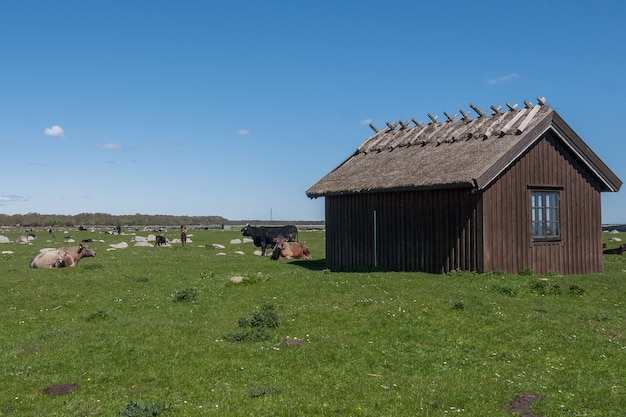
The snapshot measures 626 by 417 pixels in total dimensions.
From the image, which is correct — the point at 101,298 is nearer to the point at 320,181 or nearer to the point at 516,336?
the point at 516,336

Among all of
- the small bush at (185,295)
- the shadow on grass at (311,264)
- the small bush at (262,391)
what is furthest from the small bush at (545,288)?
the shadow on grass at (311,264)

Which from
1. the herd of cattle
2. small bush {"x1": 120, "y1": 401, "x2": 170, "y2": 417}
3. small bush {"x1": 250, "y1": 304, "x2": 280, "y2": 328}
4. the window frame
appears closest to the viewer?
small bush {"x1": 120, "y1": 401, "x2": 170, "y2": 417}

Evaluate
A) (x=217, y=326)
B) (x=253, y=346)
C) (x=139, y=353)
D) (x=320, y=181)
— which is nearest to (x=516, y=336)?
(x=253, y=346)

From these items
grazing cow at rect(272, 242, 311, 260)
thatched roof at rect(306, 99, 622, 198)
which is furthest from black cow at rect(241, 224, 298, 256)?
thatched roof at rect(306, 99, 622, 198)

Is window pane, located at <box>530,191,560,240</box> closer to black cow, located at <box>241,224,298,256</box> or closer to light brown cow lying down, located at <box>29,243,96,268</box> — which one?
black cow, located at <box>241,224,298,256</box>

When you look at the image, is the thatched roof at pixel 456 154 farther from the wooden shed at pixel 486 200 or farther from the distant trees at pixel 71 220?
the distant trees at pixel 71 220

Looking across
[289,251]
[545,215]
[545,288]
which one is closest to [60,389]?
[545,288]

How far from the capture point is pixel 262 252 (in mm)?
43531

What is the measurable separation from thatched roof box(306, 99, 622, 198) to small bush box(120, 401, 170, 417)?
56.8 ft

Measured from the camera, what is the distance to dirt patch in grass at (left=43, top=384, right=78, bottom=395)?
40.0 feet

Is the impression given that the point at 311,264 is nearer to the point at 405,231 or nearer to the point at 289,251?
the point at 289,251

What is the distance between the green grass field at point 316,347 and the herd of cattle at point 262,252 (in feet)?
24.9

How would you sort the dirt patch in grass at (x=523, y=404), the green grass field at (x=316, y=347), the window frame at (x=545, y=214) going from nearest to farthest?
the dirt patch in grass at (x=523, y=404)
the green grass field at (x=316, y=347)
the window frame at (x=545, y=214)

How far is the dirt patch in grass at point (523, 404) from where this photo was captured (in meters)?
10.6
